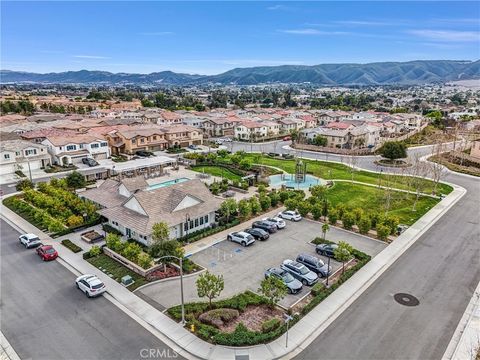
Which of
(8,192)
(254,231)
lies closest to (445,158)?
Result: (254,231)

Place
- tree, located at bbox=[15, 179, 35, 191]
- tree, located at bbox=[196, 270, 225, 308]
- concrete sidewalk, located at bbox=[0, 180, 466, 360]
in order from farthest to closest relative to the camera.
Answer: tree, located at bbox=[15, 179, 35, 191] < tree, located at bbox=[196, 270, 225, 308] < concrete sidewalk, located at bbox=[0, 180, 466, 360]

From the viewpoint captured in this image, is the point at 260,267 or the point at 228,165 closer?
the point at 260,267

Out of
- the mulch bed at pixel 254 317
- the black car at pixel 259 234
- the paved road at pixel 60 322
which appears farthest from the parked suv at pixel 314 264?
the paved road at pixel 60 322

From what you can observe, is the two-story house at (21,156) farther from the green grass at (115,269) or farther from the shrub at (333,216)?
the shrub at (333,216)

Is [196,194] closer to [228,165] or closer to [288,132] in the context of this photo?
[228,165]

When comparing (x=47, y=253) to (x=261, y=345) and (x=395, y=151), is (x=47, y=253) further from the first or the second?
(x=395, y=151)

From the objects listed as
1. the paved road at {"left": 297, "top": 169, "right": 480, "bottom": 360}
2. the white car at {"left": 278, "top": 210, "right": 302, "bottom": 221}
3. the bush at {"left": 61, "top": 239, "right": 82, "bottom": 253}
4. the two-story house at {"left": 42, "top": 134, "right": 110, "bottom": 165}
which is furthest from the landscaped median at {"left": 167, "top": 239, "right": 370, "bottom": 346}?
the two-story house at {"left": 42, "top": 134, "right": 110, "bottom": 165}

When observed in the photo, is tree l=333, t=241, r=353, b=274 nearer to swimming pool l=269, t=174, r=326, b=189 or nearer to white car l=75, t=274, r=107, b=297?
white car l=75, t=274, r=107, b=297

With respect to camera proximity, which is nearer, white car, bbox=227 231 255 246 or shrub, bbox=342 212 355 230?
white car, bbox=227 231 255 246
